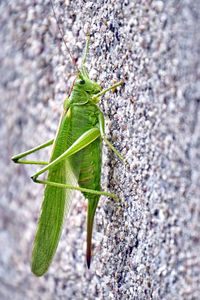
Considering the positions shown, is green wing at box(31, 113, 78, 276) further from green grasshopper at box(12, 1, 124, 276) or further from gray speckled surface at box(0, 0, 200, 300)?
gray speckled surface at box(0, 0, 200, 300)

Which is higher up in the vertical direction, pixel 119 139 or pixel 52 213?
pixel 119 139

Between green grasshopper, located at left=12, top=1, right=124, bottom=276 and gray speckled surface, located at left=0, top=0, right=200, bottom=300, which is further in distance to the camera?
green grasshopper, located at left=12, top=1, right=124, bottom=276

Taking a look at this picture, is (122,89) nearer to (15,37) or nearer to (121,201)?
(121,201)

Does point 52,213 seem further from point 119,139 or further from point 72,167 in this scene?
point 119,139

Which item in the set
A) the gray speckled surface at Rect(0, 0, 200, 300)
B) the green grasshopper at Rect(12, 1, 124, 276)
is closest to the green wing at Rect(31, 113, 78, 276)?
the green grasshopper at Rect(12, 1, 124, 276)

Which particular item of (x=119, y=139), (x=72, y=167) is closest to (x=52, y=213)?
(x=72, y=167)

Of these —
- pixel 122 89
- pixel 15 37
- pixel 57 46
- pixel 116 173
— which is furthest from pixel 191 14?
pixel 15 37
